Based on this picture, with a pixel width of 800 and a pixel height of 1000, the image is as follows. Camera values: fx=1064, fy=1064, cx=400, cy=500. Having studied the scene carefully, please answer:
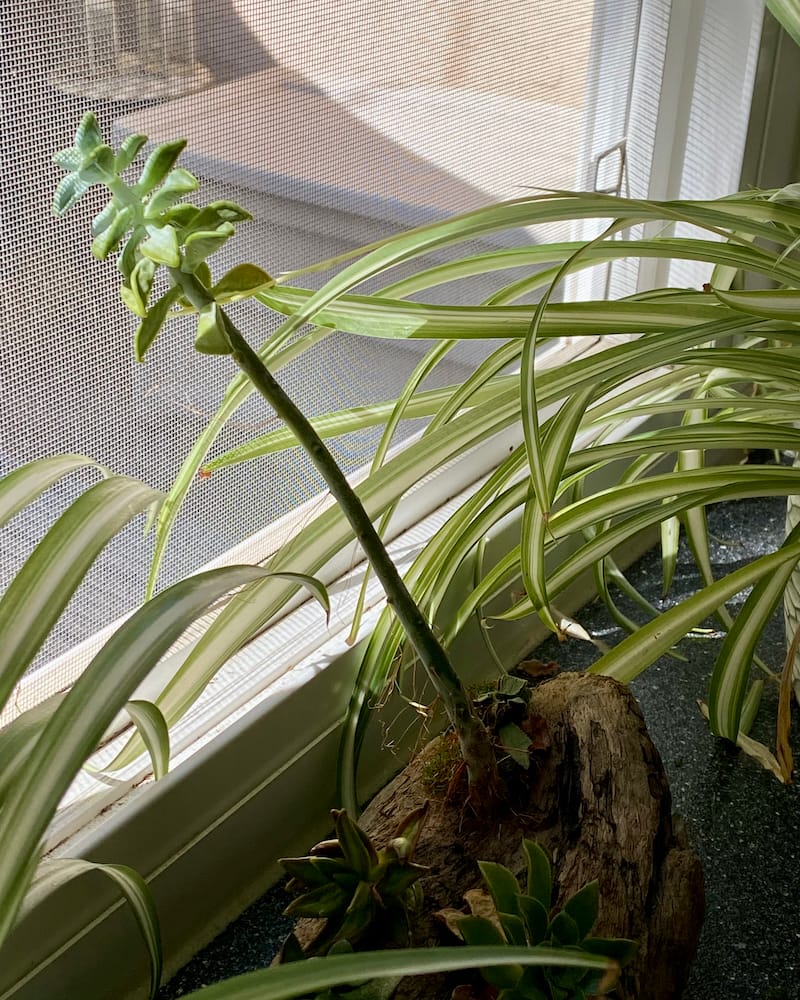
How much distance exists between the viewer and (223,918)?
82 cm

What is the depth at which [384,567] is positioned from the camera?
0.54 metres

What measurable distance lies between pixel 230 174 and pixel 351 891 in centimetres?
49

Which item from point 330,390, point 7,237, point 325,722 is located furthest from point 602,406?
point 7,237

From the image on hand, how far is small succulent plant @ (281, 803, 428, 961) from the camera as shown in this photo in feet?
1.80

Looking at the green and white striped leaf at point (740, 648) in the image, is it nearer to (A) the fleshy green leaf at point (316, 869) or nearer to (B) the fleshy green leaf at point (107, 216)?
(A) the fleshy green leaf at point (316, 869)

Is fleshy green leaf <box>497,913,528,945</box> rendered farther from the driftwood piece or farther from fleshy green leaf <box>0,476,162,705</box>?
fleshy green leaf <box>0,476,162,705</box>

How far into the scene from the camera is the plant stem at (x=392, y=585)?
48 cm

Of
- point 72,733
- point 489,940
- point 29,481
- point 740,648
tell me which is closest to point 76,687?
point 72,733

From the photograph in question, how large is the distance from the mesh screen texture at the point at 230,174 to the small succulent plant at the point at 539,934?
36 cm

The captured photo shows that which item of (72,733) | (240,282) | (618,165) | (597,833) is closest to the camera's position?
(72,733)

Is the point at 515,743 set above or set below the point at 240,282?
below

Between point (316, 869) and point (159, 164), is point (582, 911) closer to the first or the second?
point (316, 869)

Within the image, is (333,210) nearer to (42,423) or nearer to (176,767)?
(42,423)

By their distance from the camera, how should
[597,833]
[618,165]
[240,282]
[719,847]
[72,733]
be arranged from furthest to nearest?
[618,165], [719,847], [597,833], [240,282], [72,733]
